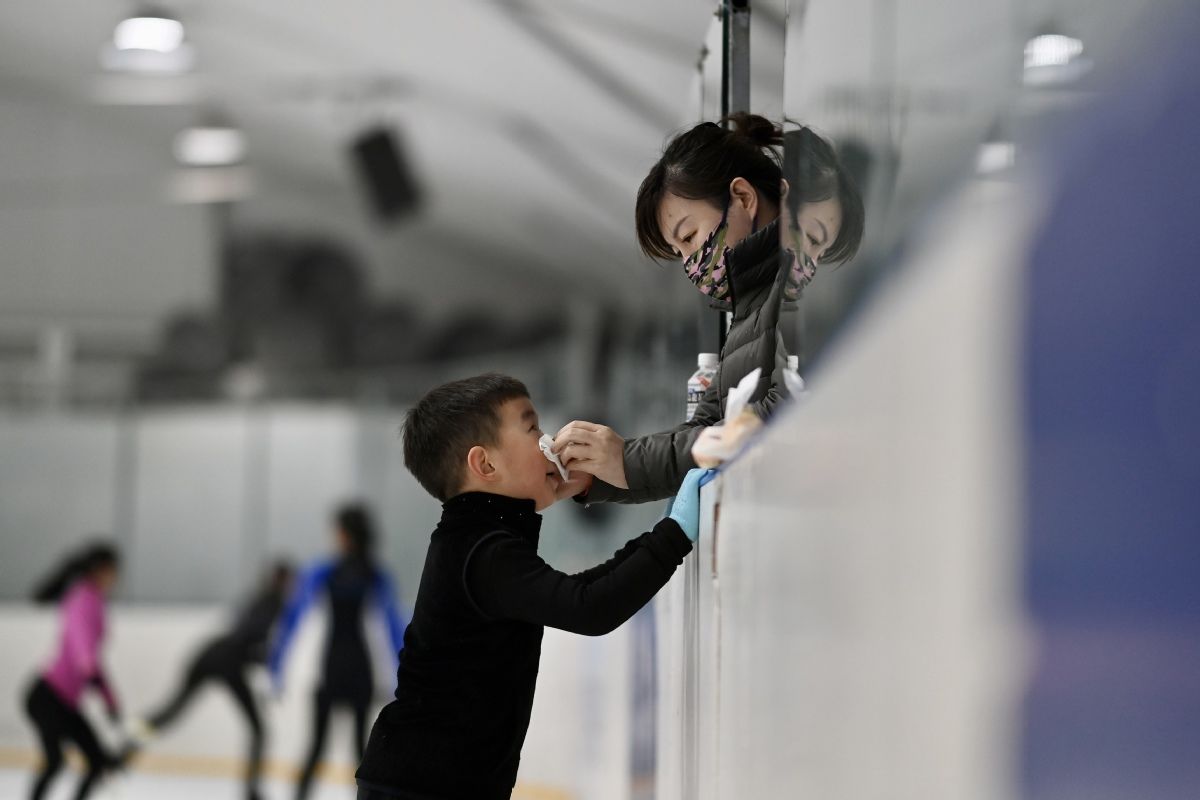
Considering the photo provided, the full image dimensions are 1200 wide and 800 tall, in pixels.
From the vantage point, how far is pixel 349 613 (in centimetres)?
486

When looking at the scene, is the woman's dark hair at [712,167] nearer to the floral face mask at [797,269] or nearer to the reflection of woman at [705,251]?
the reflection of woman at [705,251]

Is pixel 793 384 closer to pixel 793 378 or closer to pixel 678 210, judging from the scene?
pixel 793 378

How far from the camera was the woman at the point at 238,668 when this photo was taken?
224 inches

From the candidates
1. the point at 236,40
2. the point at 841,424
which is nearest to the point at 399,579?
the point at 236,40

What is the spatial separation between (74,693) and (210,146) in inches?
186

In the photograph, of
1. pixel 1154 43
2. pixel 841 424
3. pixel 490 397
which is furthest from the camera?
pixel 490 397

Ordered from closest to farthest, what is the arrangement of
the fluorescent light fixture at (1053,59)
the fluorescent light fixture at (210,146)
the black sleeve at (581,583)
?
the fluorescent light fixture at (1053,59)
the black sleeve at (581,583)
the fluorescent light fixture at (210,146)

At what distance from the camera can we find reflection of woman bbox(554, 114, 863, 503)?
1244mm

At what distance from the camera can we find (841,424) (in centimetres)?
52

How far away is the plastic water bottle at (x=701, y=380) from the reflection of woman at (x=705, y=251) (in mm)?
28

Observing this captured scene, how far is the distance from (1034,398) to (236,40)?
7.23 m

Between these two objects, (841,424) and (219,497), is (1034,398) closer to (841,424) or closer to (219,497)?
(841,424)

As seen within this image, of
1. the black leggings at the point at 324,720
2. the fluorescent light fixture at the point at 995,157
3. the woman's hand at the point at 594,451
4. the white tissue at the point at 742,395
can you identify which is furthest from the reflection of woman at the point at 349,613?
the fluorescent light fixture at the point at 995,157

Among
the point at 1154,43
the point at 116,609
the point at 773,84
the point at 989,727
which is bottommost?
the point at 116,609
